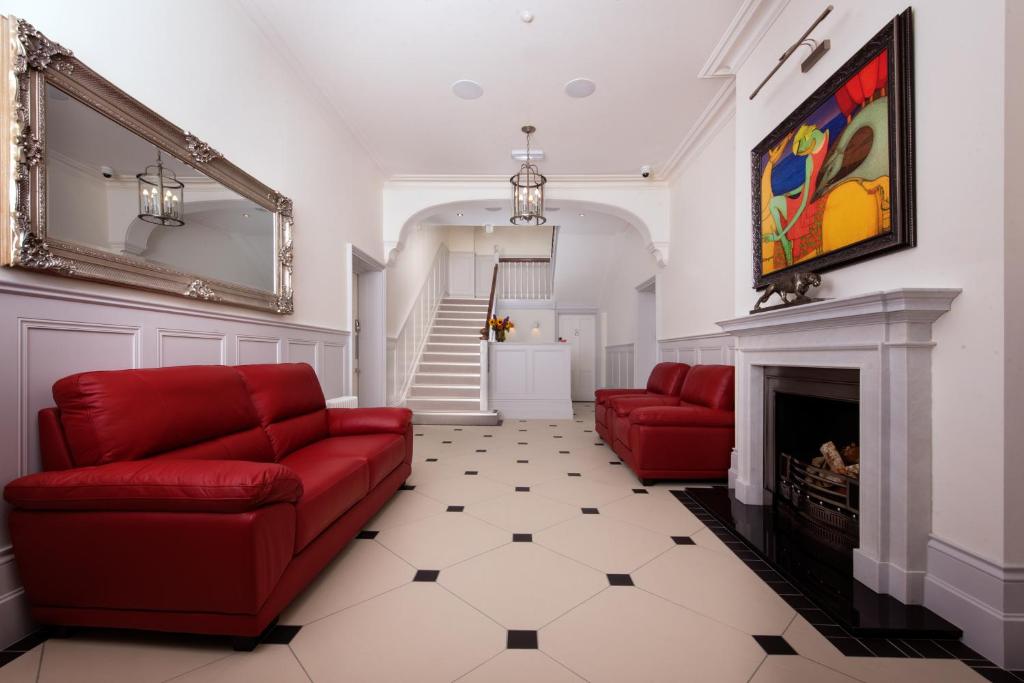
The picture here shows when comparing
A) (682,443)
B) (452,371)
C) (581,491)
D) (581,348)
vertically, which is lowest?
(581,491)

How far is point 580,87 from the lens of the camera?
354 cm

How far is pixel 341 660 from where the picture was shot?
1401 mm

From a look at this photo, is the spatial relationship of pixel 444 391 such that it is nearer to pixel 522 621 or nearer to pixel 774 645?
pixel 522 621

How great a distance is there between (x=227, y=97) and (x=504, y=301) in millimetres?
7565

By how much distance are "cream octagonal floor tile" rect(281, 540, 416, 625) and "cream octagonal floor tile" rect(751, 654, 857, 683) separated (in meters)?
1.40

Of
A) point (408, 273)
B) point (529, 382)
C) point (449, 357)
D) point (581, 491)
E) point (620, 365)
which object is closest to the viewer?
point (581, 491)

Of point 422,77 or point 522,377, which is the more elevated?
point 422,77

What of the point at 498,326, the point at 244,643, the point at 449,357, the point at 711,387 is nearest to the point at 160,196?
the point at 244,643

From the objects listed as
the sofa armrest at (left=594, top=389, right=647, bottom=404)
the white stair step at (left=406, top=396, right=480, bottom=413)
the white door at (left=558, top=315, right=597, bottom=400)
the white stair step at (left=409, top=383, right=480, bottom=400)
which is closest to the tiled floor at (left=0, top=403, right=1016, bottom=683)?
the sofa armrest at (left=594, top=389, right=647, bottom=404)

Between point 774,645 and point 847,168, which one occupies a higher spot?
point 847,168

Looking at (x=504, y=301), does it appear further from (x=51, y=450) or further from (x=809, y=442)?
(x=51, y=450)

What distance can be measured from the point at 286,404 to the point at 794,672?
2.71m

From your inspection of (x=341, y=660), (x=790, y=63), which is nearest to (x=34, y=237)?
(x=341, y=660)

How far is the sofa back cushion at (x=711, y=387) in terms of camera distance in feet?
11.1
